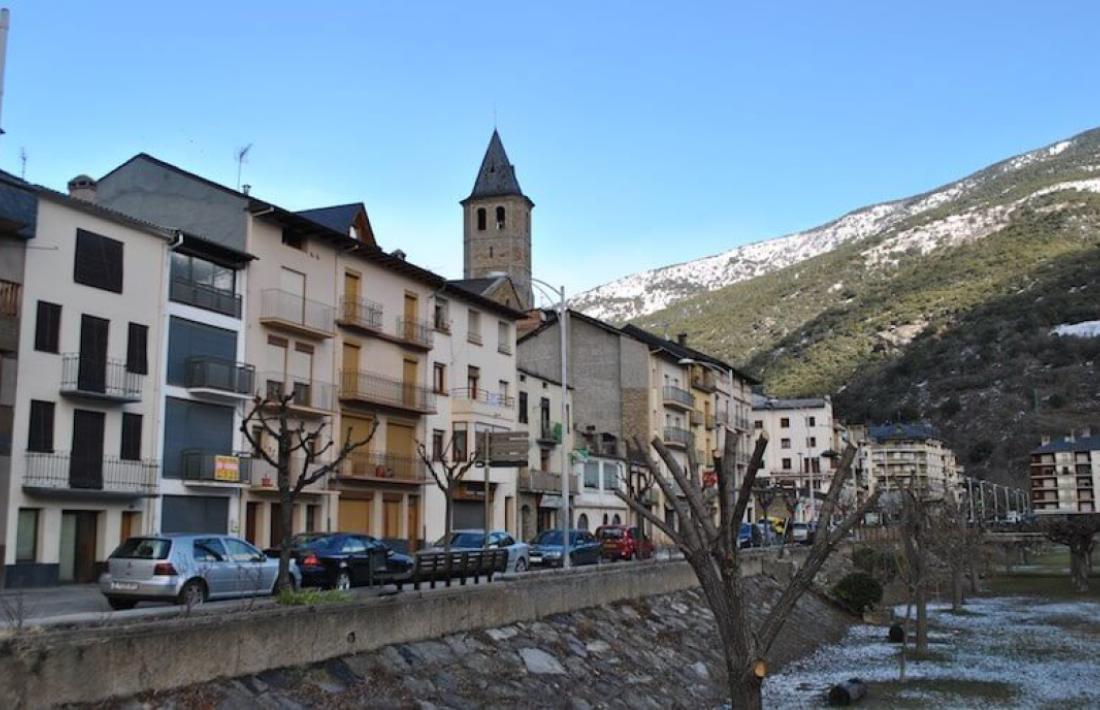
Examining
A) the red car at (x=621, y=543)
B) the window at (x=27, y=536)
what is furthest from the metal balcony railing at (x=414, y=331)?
the window at (x=27, y=536)

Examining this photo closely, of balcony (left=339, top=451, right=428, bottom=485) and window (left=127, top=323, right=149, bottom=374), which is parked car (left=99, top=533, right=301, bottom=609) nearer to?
window (left=127, top=323, right=149, bottom=374)

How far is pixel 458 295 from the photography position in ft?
177

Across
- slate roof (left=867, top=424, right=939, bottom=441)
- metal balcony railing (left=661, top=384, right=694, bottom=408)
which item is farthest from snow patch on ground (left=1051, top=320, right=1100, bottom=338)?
Result: metal balcony railing (left=661, top=384, right=694, bottom=408)

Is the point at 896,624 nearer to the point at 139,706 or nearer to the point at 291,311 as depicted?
the point at 291,311

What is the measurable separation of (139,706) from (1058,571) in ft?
283

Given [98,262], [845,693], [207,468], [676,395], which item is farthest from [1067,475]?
[98,262]

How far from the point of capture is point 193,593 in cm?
2066

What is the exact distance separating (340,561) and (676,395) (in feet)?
175

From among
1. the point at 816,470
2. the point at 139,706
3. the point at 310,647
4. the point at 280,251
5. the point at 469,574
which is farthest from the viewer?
the point at 816,470

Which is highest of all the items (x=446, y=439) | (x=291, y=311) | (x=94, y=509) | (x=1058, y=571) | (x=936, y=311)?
(x=936, y=311)

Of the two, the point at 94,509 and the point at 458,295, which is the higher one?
the point at 458,295

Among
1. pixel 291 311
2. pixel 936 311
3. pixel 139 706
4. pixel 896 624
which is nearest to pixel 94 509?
pixel 291 311

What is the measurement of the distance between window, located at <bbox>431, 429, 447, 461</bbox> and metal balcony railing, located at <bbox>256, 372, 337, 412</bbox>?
27.4 ft

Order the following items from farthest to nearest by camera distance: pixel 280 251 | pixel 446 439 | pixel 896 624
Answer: pixel 446 439 < pixel 280 251 < pixel 896 624
